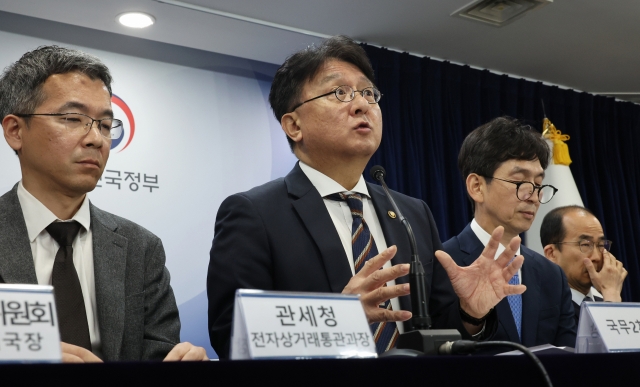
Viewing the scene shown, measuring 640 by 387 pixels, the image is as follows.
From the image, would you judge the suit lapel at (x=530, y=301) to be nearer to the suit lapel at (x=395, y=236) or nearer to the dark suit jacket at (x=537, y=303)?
the dark suit jacket at (x=537, y=303)

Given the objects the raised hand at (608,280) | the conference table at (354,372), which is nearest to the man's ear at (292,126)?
the conference table at (354,372)

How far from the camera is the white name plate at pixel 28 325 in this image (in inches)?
36.5

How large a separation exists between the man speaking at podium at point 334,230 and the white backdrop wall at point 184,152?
67.1 inches

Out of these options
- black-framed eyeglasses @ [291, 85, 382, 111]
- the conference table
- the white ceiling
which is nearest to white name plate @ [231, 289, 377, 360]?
the conference table

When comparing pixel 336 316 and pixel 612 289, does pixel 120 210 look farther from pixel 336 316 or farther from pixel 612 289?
pixel 336 316

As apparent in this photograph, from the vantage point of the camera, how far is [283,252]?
1838 mm

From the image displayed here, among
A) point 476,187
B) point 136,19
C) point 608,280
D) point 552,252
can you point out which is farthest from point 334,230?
point 136,19

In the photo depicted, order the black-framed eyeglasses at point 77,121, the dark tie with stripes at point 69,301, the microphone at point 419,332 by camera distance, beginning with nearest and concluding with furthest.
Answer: the microphone at point 419,332 → the dark tie with stripes at point 69,301 → the black-framed eyeglasses at point 77,121

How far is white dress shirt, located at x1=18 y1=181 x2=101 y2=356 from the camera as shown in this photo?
70.2 inches

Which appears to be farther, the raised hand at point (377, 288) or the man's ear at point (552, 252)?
the man's ear at point (552, 252)

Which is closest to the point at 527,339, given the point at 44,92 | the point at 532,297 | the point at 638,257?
the point at 532,297

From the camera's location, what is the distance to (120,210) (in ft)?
12.0

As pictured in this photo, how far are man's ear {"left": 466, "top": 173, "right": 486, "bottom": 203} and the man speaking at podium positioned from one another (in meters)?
0.77

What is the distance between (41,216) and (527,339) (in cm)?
157
